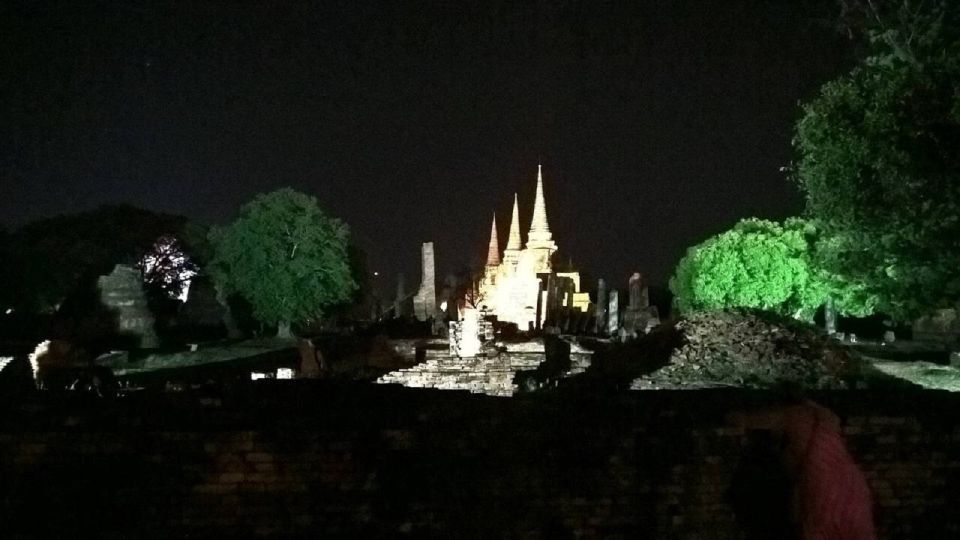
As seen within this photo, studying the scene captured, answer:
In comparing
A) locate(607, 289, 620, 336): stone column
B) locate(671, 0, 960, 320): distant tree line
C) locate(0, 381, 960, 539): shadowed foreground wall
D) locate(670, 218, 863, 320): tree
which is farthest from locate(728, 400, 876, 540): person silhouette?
locate(607, 289, 620, 336): stone column

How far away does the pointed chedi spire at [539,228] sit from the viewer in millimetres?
57188

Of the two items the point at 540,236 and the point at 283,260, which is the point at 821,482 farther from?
the point at 540,236

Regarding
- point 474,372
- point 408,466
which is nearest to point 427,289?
point 474,372

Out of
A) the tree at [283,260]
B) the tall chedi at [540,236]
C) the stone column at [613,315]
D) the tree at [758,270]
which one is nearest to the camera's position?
the tree at [758,270]

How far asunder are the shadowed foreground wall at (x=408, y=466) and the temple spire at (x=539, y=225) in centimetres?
5066

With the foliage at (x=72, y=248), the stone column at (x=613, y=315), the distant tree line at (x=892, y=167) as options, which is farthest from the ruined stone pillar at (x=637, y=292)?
the foliage at (x=72, y=248)

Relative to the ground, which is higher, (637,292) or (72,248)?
(72,248)

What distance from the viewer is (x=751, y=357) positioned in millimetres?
13867

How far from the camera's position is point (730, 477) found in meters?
6.31

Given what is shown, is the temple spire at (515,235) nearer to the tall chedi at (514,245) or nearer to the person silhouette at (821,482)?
the tall chedi at (514,245)

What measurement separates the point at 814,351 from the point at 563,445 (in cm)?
923

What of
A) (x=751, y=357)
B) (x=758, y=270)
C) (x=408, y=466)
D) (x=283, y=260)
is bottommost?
(x=751, y=357)

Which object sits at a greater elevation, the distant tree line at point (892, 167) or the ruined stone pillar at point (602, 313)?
the distant tree line at point (892, 167)

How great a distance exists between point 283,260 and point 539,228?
2425 centimetres
